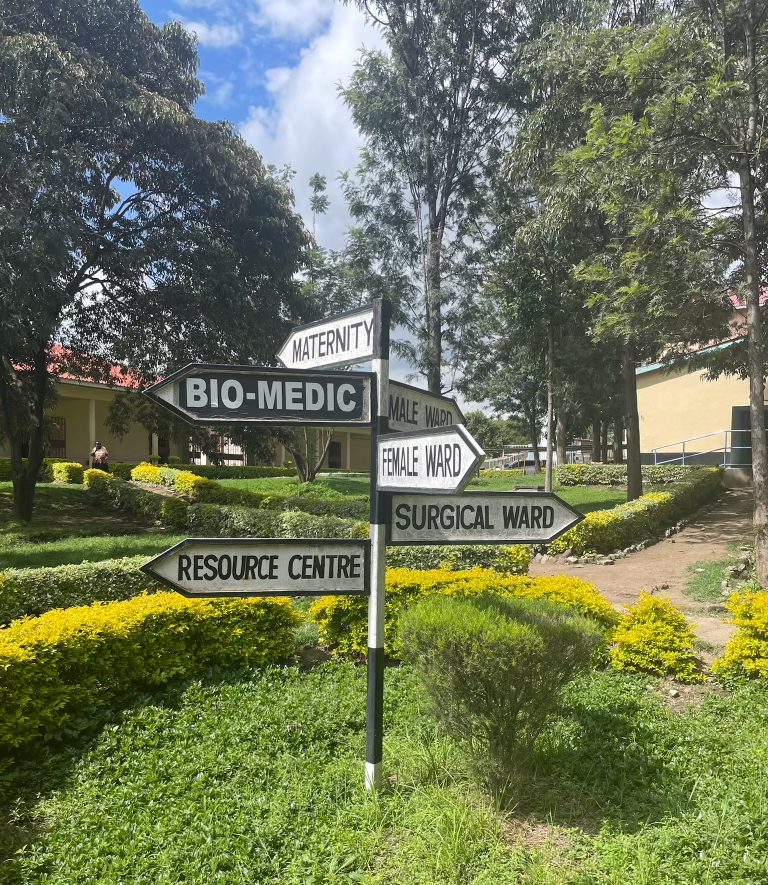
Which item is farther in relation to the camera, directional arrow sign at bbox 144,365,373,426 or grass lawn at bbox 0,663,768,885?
directional arrow sign at bbox 144,365,373,426

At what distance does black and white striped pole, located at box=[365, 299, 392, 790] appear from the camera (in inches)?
122

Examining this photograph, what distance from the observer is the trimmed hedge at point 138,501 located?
46.3 ft

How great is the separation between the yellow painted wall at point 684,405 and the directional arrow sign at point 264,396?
69.8 feet

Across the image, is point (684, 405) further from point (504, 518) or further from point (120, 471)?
point (504, 518)

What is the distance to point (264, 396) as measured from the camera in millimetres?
3111

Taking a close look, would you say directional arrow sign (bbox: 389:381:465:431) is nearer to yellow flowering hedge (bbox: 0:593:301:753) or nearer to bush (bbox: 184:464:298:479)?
yellow flowering hedge (bbox: 0:593:301:753)

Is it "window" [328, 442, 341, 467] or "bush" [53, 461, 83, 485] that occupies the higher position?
"window" [328, 442, 341, 467]

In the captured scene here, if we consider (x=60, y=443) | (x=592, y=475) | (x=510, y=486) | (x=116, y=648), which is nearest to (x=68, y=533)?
(x=116, y=648)

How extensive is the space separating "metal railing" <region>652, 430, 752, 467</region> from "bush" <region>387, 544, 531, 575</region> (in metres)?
16.2

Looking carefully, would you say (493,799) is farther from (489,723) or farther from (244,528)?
(244,528)

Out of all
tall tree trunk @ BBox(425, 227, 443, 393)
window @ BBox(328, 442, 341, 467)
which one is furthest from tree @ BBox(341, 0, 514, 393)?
window @ BBox(328, 442, 341, 467)

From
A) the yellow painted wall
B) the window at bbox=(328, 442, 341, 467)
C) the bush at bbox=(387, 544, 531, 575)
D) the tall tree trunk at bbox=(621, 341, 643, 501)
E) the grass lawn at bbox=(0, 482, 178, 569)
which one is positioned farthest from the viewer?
the window at bbox=(328, 442, 341, 467)

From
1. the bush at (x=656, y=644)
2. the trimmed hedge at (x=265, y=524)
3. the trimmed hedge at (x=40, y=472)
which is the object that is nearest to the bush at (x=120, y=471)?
the trimmed hedge at (x=40, y=472)

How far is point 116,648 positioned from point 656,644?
429 cm
